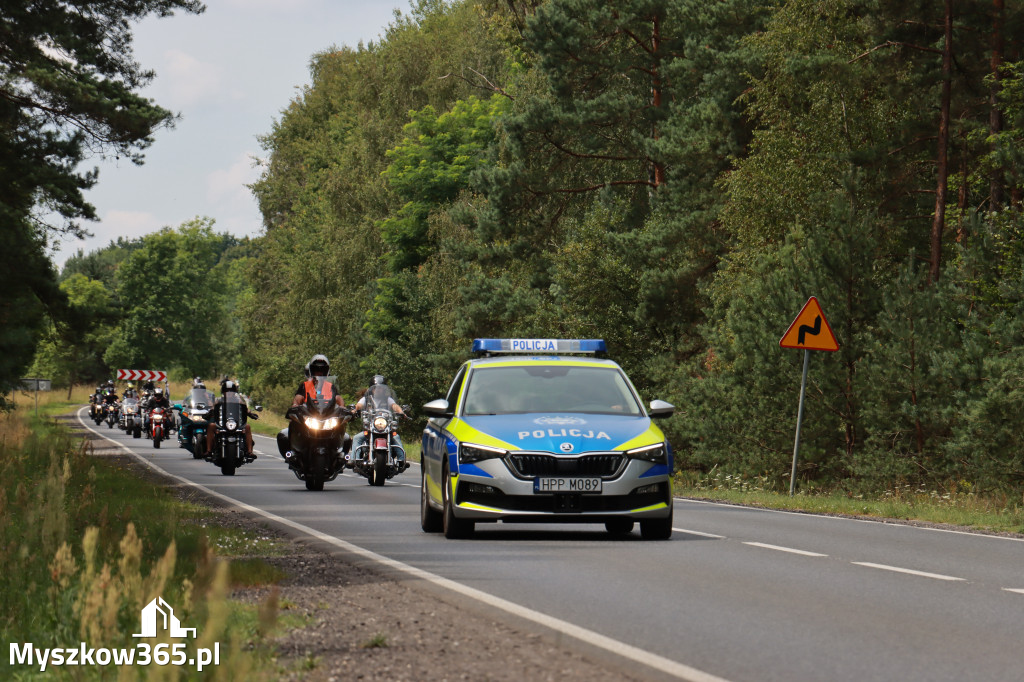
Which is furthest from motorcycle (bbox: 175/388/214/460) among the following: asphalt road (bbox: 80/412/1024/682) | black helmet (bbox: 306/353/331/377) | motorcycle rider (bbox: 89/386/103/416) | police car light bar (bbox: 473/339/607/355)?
motorcycle rider (bbox: 89/386/103/416)

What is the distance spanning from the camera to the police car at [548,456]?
1425cm

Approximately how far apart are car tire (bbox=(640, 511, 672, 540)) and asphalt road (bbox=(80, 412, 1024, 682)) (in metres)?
0.29

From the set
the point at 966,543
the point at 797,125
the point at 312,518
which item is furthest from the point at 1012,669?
the point at 797,125

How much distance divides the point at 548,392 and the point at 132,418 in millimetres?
45227

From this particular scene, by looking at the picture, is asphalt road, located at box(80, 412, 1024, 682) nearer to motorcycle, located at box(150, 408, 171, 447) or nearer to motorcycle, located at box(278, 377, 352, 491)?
motorcycle, located at box(278, 377, 352, 491)

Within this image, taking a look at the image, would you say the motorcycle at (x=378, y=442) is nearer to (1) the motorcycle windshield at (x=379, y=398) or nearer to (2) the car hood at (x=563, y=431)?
(1) the motorcycle windshield at (x=379, y=398)

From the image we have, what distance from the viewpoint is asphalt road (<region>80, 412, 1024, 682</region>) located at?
26.5 ft

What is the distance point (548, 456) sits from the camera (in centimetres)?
1422

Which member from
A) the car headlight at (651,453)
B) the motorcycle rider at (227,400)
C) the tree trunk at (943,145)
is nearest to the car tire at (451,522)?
the car headlight at (651,453)

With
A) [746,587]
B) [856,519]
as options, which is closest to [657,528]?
[746,587]

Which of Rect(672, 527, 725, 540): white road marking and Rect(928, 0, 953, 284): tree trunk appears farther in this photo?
Rect(928, 0, 953, 284): tree trunk

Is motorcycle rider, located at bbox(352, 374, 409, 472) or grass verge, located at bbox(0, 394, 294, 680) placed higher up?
motorcycle rider, located at bbox(352, 374, 409, 472)

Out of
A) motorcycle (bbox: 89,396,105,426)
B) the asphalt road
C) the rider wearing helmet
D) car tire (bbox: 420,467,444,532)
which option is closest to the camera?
the asphalt road

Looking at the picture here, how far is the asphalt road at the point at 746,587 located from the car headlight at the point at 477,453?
822 millimetres
